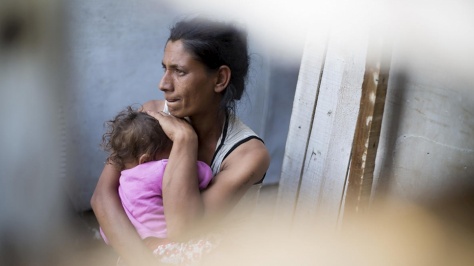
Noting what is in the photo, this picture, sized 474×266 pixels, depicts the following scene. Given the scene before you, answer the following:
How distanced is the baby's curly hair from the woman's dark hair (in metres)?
0.30

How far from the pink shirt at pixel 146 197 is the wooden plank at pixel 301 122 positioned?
762mm

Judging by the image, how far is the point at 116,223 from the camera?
2.29 m

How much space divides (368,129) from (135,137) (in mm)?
890

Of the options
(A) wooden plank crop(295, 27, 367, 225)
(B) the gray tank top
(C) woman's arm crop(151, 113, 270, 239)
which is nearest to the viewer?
(C) woman's arm crop(151, 113, 270, 239)

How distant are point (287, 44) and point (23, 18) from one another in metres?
1.42

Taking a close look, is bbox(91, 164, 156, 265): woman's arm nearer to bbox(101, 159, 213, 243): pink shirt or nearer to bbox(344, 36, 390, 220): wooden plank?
bbox(101, 159, 213, 243): pink shirt

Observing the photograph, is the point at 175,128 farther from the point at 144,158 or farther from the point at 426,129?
the point at 426,129

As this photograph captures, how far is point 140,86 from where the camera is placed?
325 cm

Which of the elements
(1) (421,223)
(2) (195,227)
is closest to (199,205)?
(2) (195,227)

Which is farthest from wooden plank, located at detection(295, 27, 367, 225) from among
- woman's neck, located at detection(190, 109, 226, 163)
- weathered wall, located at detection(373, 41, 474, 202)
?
woman's neck, located at detection(190, 109, 226, 163)

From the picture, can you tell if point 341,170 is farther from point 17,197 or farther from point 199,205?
point 17,197

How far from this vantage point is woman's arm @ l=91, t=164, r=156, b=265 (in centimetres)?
223

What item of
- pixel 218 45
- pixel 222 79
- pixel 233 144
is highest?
pixel 218 45

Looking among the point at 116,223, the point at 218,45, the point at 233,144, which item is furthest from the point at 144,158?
the point at 218,45
